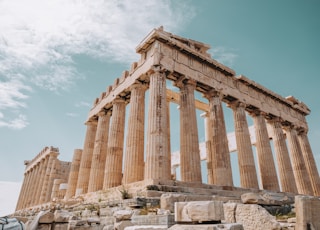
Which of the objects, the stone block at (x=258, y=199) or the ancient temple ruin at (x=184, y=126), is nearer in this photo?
the stone block at (x=258, y=199)

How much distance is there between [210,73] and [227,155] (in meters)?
6.87

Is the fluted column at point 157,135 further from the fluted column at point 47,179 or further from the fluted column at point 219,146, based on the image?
the fluted column at point 47,179

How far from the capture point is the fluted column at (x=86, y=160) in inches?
834

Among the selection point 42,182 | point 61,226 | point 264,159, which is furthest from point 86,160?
point 42,182

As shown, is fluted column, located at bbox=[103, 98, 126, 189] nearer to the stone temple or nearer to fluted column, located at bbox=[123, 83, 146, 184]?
the stone temple

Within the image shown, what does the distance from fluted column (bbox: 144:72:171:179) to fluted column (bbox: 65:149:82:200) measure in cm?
1293

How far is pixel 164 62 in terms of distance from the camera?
16406 mm

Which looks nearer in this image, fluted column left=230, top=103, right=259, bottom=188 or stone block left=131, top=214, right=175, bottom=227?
stone block left=131, top=214, right=175, bottom=227

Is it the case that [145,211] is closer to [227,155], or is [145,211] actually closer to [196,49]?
[227,155]

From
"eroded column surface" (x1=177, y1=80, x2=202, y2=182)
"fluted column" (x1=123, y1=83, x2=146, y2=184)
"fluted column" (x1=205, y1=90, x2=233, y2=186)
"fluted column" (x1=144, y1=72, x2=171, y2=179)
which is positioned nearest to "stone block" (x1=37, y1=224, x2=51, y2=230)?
"fluted column" (x1=144, y1=72, x2=171, y2=179)

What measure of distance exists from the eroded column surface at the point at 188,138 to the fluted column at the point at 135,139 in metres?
2.77

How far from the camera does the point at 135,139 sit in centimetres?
1606

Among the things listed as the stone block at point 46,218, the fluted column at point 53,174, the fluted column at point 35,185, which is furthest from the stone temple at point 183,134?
the fluted column at point 35,185

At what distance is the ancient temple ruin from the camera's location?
15203mm
